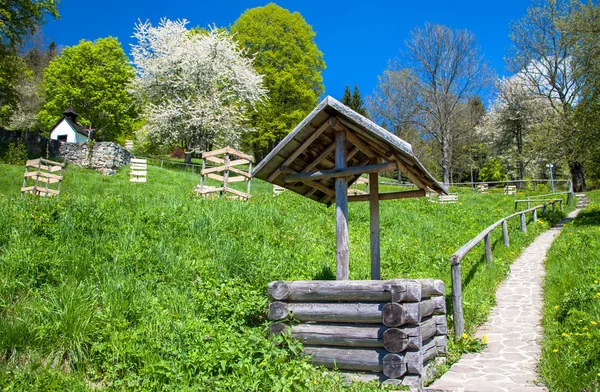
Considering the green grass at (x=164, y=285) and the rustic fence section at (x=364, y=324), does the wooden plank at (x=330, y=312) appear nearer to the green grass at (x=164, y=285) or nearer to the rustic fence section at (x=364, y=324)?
the rustic fence section at (x=364, y=324)

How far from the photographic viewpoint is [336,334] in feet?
18.1

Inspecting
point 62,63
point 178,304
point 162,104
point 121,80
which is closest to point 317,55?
point 162,104

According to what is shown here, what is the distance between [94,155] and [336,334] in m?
24.3

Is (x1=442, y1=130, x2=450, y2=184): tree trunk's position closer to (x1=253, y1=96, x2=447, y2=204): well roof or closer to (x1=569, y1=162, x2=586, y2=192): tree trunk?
(x1=569, y1=162, x2=586, y2=192): tree trunk

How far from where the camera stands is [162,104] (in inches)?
1404

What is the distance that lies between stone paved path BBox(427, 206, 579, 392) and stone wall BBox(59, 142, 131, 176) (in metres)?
22.1

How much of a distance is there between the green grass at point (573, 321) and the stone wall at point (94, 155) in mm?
22566

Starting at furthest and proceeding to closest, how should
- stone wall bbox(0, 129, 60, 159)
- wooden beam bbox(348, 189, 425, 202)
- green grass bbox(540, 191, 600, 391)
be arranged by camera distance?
stone wall bbox(0, 129, 60, 159) → wooden beam bbox(348, 189, 425, 202) → green grass bbox(540, 191, 600, 391)

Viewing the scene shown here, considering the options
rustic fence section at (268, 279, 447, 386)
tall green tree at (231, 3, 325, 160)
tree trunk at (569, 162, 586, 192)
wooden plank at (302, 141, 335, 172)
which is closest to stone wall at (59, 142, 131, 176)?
tall green tree at (231, 3, 325, 160)

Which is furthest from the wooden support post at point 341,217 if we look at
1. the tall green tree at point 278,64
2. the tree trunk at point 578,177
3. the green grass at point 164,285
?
the tall green tree at point 278,64

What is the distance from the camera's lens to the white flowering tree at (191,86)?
33.6 meters

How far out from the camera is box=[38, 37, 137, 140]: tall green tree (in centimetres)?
4588

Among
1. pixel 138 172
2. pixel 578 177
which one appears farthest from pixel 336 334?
pixel 578 177

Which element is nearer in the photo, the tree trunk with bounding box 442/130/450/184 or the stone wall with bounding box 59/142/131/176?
the stone wall with bounding box 59/142/131/176
